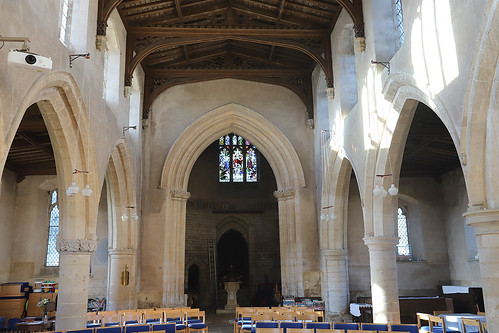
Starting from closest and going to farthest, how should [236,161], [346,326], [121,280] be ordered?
[346,326], [121,280], [236,161]

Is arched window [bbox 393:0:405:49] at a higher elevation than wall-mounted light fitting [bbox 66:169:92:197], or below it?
→ higher

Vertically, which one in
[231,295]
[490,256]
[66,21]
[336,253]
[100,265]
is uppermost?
[66,21]

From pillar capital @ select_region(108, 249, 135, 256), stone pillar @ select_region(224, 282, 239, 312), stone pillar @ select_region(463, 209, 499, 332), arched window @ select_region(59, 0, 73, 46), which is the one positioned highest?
arched window @ select_region(59, 0, 73, 46)

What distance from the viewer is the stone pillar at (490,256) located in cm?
584

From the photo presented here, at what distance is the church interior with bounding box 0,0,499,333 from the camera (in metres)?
6.73

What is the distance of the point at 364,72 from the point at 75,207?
7.12 meters

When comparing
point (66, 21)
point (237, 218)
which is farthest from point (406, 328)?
point (237, 218)

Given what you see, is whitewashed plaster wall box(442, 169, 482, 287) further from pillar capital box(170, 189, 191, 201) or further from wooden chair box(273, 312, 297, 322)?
pillar capital box(170, 189, 191, 201)

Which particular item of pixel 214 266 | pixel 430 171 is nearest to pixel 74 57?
pixel 430 171

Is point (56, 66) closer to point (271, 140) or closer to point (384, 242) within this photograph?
point (384, 242)

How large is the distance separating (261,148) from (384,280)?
833cm

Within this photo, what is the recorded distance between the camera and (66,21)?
30.6 feet

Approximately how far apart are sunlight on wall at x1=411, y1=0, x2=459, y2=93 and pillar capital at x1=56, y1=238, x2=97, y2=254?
23.6 ft

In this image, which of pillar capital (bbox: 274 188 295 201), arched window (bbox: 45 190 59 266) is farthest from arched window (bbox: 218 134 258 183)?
arched window (bbox: 45 190 59 266)
